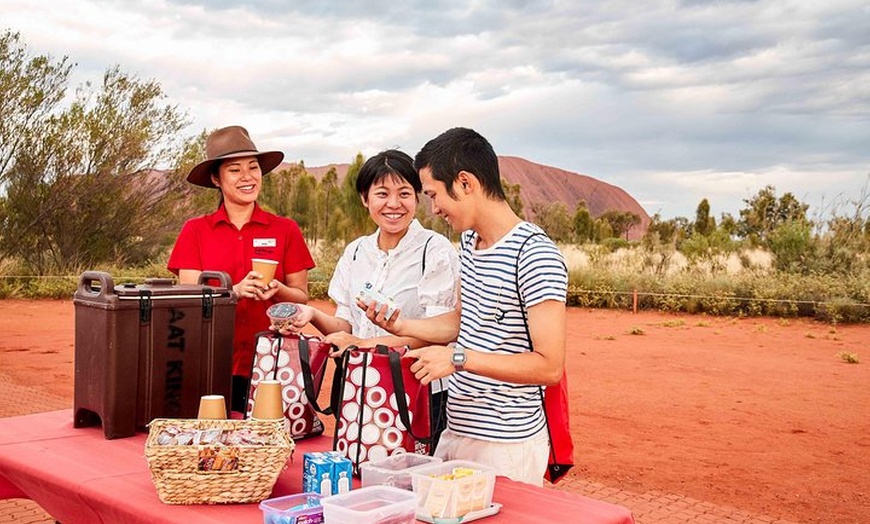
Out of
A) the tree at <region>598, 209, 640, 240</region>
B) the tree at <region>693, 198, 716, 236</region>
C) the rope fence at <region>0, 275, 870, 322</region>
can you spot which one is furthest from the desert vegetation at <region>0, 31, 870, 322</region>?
the tree at <region>598, 209, 640, 240</region>

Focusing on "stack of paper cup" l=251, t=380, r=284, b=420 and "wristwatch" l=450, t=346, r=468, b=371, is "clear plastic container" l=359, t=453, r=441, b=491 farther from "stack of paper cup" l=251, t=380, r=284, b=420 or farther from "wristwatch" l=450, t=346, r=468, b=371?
"stack of paper cup" l=251, t=380, r=284, b=420

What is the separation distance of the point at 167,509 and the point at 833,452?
6492mm

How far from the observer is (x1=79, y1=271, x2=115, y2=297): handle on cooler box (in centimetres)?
283

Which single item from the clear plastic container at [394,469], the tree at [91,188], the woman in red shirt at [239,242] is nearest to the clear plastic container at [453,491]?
the clear plastic container at [394,469]

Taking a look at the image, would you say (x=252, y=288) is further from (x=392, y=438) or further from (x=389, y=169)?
(x=392, y=438)

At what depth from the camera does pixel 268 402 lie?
8.51 feet

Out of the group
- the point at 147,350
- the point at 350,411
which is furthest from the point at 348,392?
the point at 147,350

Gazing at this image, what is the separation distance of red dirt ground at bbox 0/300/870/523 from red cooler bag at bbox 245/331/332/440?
12.9 ft

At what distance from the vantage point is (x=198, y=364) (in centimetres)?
305

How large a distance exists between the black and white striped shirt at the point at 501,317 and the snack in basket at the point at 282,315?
0.52 meters

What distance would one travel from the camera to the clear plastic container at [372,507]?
1872 mm

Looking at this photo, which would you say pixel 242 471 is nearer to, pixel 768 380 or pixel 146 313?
pixel 146 313

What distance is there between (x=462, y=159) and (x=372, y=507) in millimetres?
893

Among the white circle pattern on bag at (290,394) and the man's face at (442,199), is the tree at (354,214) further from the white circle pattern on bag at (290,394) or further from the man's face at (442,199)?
the man's face at (442,199)
